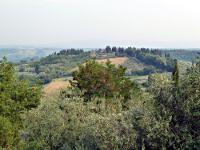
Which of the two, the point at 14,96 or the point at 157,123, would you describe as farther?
the point at 14,96

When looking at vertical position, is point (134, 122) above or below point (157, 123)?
below

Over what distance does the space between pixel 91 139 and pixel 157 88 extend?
4198 mm

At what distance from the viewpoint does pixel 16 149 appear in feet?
96.6

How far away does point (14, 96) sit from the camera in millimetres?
48344

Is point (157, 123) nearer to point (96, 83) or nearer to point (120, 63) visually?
point (96, 83)

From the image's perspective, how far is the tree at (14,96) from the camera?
4353 cm

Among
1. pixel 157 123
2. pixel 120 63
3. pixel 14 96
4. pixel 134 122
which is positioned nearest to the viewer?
pixel 157 123

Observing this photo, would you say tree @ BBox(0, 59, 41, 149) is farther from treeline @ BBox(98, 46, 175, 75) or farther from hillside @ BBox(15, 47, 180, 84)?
treeline @ BBox(98, 46, 175, 75)

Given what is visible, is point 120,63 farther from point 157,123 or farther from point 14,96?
point 157,123

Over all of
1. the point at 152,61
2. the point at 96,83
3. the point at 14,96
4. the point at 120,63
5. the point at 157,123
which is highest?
the point at 157,123

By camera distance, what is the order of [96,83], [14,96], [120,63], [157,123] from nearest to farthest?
[157,123], [14,96], [96,83], [120,63]

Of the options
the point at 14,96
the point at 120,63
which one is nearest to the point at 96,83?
the point at 14,96

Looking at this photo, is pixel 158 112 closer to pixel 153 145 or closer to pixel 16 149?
pixel 153 145

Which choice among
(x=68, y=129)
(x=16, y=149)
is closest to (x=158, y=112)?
(x=68, y=129)
